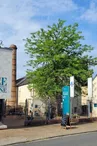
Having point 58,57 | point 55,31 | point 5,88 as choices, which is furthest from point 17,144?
point 55,31

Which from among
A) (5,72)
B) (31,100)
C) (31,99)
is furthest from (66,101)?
(31,100)

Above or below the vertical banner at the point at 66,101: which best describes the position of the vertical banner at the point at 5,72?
above

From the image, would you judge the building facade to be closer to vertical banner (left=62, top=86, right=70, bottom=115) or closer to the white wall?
the white wall

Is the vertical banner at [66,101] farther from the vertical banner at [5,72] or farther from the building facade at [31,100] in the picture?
the building facade at [31,100]

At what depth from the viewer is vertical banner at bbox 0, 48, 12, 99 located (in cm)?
2722

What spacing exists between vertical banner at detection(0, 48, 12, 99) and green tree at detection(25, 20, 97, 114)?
51.1 ft

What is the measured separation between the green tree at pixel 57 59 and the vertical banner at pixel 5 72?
15.6 meters

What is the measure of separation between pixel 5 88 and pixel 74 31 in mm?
20685

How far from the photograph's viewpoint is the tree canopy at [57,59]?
43812 mm

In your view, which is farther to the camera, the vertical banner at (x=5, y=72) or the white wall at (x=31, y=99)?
the white wall at (x=31, y=99)

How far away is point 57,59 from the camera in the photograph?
42.8 meters

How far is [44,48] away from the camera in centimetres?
4400

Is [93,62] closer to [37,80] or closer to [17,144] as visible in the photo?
[37,80]

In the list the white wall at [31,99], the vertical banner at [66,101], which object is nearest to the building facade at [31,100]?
the white wall at [31,99]
